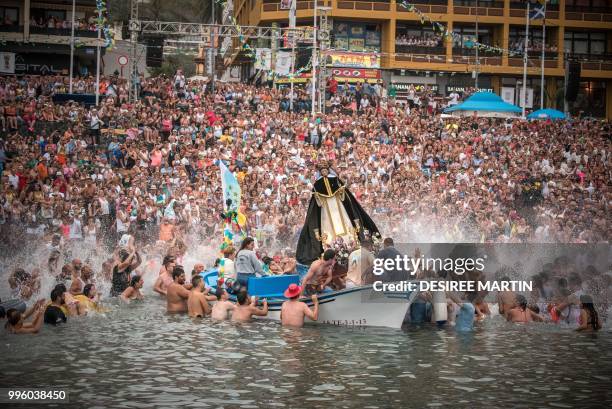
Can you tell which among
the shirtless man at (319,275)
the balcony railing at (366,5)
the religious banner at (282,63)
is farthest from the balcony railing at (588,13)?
the shirtless man at (319,275)

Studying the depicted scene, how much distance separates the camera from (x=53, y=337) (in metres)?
17.3

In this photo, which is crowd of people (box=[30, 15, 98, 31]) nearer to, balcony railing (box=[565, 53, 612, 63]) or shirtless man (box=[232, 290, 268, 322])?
balcony railing (box=[565, 53, 612, 63])

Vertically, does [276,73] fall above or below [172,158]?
above

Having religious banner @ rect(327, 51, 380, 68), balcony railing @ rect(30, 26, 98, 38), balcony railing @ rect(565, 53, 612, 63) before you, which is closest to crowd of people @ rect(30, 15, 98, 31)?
balcony railing @ rect(30, 26, 98, 38)

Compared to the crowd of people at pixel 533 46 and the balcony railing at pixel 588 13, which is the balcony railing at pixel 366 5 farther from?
the balcony railing at pixel 588 13

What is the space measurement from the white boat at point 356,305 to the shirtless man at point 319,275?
261 millimetres

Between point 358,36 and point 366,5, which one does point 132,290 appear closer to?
point 366,5

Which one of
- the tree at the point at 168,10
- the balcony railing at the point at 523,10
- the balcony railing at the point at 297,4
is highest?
the tree at the point at 168,10

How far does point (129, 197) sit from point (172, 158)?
3.64 meters

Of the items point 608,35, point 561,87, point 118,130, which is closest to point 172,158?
point 118,130

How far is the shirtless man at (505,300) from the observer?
1981 cm

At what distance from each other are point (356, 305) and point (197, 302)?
11.7 ft

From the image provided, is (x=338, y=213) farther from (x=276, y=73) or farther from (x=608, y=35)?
(x=608, y=35)

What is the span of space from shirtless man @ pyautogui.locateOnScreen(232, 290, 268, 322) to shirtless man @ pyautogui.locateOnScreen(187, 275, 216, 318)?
86 cm
